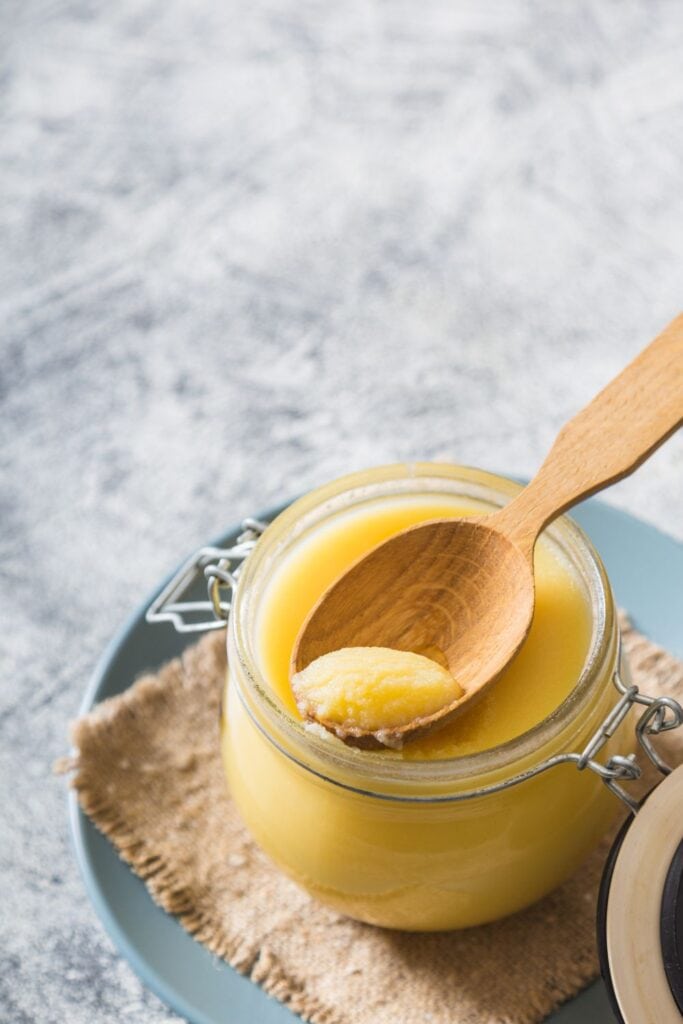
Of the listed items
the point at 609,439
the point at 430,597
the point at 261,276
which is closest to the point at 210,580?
the point at 430,597

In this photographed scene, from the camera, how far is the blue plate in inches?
29.3

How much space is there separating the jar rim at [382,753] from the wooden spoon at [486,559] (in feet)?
0.14

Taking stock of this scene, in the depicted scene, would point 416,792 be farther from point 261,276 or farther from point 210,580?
point 261,276

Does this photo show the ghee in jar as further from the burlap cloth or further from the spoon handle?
the burlap cloth

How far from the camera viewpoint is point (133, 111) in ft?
5.27

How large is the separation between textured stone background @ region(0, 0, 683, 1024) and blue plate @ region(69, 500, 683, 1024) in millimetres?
110

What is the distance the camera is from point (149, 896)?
0.80m

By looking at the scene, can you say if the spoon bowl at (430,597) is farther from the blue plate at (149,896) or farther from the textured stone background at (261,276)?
the textured stone background at (261,276)

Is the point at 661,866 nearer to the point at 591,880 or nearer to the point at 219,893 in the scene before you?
the point at 591,880

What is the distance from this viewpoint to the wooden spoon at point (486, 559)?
2.28 feet

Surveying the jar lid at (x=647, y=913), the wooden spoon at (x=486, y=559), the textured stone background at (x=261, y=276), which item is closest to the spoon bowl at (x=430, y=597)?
the wooden spoon at (x=486, y=559)

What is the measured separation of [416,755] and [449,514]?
0.18 m

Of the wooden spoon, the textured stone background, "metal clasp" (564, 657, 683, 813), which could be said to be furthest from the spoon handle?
the textured stone background

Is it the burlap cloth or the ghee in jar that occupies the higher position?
the ghee in jar
